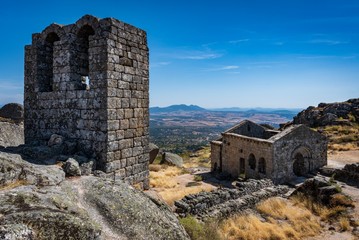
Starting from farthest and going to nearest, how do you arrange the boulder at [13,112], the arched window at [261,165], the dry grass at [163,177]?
1. the boulder at [13,112]
2. the arched window at [261,165]
3. the dry grass at [163,177]

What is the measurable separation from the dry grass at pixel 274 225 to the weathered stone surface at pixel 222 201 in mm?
478

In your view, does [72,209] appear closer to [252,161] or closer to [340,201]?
[340,201]

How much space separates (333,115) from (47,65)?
39568 millimetres

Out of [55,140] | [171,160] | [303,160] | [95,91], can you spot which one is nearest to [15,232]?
[95,91]

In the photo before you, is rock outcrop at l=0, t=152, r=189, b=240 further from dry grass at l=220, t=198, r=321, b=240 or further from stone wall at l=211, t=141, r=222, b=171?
stone wall at l=211, t=141, r=222, b=171

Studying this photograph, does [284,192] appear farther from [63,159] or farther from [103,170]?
[63,159]

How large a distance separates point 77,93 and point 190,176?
15319mm

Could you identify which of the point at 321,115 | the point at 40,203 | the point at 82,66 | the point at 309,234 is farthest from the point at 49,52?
the point at 321,115

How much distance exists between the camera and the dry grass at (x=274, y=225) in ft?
29.7

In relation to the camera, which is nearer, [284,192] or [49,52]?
[49,52]

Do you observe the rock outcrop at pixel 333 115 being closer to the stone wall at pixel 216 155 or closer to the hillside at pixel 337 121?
the hillside at pixel 337 121

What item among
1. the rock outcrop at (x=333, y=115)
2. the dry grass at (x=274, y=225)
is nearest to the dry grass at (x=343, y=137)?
the rock outcrop at (x=333, y=115)

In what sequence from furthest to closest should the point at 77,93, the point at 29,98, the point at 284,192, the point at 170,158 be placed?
the point at 170,158 < the point at 284,192 < the point at 29,98 < the point at 77,93

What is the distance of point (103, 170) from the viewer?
7051 mm
